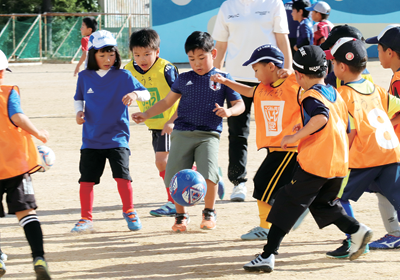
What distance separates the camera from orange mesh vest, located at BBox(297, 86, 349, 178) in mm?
3838

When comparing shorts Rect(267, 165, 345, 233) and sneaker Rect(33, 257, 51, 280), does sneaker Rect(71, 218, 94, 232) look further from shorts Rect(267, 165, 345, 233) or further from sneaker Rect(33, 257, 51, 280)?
shorts Rect(267, 165, 345, 233)

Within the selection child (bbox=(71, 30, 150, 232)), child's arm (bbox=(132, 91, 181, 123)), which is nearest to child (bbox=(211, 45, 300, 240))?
child's arm (bbox=(132, 91, 181, 123))

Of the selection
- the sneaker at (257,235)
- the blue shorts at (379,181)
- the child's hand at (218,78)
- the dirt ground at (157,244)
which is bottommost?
the dirt ground at (157,244)

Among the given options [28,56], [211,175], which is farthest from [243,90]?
[28,56]

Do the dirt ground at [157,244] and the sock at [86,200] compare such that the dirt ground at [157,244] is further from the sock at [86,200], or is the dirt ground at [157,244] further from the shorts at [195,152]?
the shorts at [195,152]

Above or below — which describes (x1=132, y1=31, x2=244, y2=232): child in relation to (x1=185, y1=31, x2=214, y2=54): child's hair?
below

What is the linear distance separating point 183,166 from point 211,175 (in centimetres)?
28

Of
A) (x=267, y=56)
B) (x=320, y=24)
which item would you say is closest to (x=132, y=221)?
(x=267, y=56)

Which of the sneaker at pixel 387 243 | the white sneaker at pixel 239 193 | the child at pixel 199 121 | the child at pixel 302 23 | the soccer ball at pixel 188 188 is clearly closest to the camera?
the sneaker at pixel 387 243

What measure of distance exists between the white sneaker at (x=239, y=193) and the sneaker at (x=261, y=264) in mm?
2076

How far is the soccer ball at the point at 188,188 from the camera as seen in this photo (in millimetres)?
4676

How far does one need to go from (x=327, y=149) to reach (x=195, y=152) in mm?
1567

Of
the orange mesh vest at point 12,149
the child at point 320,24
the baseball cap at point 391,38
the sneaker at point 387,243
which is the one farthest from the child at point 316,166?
the child at point 320,24

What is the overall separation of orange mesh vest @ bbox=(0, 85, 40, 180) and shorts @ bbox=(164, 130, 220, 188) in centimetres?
145
